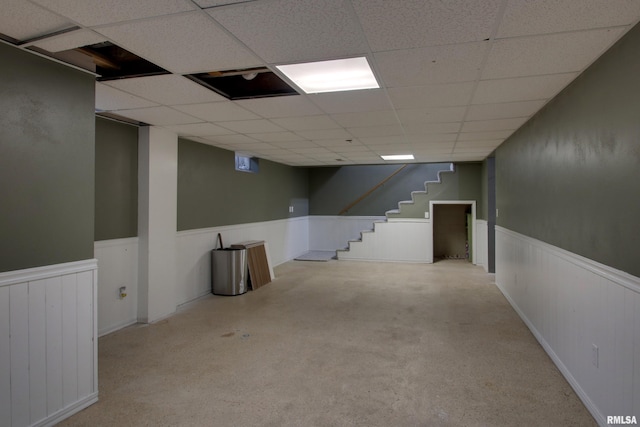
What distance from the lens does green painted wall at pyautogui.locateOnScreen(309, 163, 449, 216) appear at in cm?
940

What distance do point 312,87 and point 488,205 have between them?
17.1 ft

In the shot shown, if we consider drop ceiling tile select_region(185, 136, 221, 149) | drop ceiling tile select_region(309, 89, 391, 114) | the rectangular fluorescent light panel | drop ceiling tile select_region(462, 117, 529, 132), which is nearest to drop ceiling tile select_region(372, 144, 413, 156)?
drop ceiling tile select_region(462, 117, 529, 132)

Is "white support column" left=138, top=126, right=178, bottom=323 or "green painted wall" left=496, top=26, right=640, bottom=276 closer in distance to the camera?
"green painted wall" left=496, top=26, right=640, bottom=276

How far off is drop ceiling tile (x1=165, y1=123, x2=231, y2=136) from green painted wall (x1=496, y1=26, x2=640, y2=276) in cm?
338

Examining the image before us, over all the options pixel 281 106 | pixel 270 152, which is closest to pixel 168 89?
pixel 281 106

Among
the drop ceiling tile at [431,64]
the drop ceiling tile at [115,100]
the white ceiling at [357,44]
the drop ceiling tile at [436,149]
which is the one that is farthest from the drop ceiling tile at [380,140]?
the drop ceiling tile at [115,100]

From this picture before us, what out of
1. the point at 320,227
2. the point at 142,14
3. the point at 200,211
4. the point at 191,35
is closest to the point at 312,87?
the point at 191,35

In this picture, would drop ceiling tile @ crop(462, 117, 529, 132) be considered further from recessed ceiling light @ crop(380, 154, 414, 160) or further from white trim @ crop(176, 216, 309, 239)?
white trim @ crop(176, 216, 309, 239)

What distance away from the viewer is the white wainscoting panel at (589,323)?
194 cm

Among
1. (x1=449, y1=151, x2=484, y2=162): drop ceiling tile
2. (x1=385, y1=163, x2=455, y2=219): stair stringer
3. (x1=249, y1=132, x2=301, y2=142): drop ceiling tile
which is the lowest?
(x1=385, y1=163, x2=455, y2=219): stair stringer

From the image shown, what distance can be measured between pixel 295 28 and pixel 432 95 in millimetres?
1533

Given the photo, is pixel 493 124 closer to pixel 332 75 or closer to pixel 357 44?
pixel 332 75

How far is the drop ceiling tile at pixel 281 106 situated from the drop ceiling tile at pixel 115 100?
0.86 meters

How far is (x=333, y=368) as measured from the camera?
121 inches
